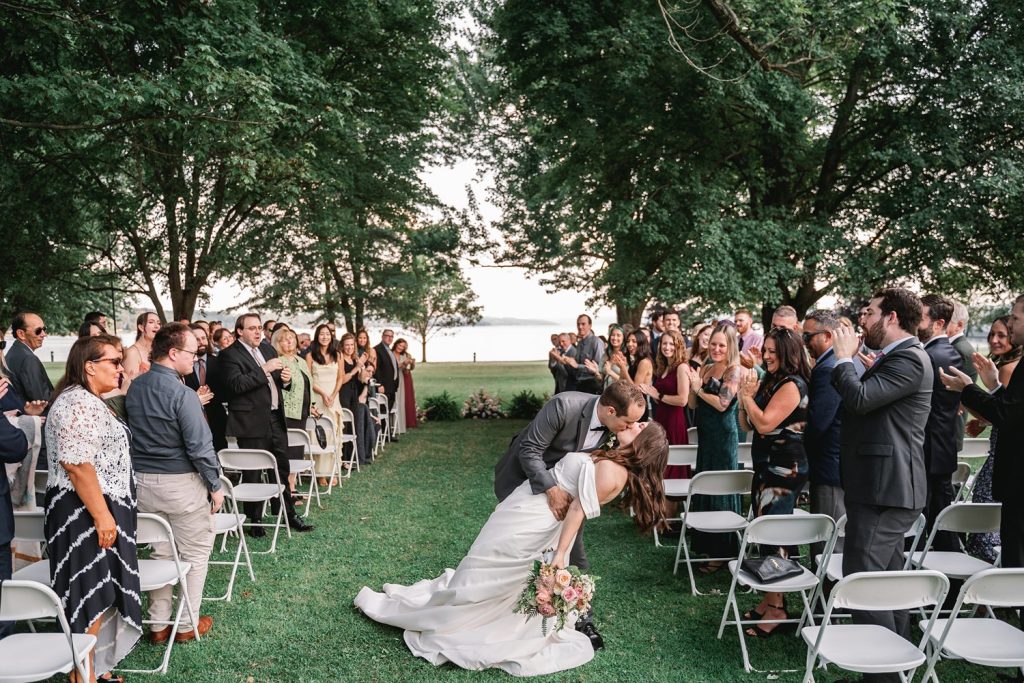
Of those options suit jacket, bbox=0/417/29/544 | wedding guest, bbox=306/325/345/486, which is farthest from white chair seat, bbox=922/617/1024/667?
wedding guest, bbox=306/325/345/486

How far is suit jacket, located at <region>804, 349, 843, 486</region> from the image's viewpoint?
460 cm

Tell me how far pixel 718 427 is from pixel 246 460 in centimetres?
422

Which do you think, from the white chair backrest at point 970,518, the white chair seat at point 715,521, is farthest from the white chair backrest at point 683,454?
the white chair backrest at point 970,518

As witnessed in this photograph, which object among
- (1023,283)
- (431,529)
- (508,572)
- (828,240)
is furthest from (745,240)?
(508,572)

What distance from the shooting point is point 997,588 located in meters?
3.15

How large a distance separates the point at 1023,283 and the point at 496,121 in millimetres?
15123

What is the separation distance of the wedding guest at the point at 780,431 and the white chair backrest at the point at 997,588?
1558 mm

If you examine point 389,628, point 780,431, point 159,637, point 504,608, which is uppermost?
point 780,431

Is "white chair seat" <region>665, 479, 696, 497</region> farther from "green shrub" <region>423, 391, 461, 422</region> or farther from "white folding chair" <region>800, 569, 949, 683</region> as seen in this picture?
"green shrub" <region>423, 391, 461, 422</region>

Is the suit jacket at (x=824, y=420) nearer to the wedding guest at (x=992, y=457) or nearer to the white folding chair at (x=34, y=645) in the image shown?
the wedding guest at (x=992, y=457)

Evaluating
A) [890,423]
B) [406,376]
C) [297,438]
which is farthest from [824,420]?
[406,376]

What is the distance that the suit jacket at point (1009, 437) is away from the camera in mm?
3797

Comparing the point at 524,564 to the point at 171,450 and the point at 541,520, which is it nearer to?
the point at 541,520

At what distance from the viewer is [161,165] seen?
12766 millimetres
